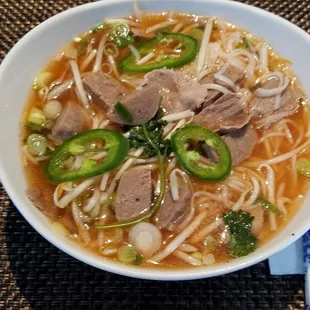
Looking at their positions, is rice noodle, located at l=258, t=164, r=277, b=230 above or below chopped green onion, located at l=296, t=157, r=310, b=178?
below

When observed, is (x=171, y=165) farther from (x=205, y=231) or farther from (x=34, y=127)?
(x=34, y=127)

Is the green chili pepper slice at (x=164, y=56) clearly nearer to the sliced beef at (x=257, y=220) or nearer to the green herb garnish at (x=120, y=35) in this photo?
the green herb garnish at (x=120, y=35)

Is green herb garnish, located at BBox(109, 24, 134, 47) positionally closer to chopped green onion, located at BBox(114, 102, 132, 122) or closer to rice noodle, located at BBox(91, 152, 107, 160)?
chopped green onion, located at BBox(114, 102, 132, 122)

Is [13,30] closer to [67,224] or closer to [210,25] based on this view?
[210,25]

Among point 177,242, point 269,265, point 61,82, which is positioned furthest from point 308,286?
point 61,82

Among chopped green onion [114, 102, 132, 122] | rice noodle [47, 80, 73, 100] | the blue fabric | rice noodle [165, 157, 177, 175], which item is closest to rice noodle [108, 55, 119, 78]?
rice noodle [47, 80, 73, 100]
